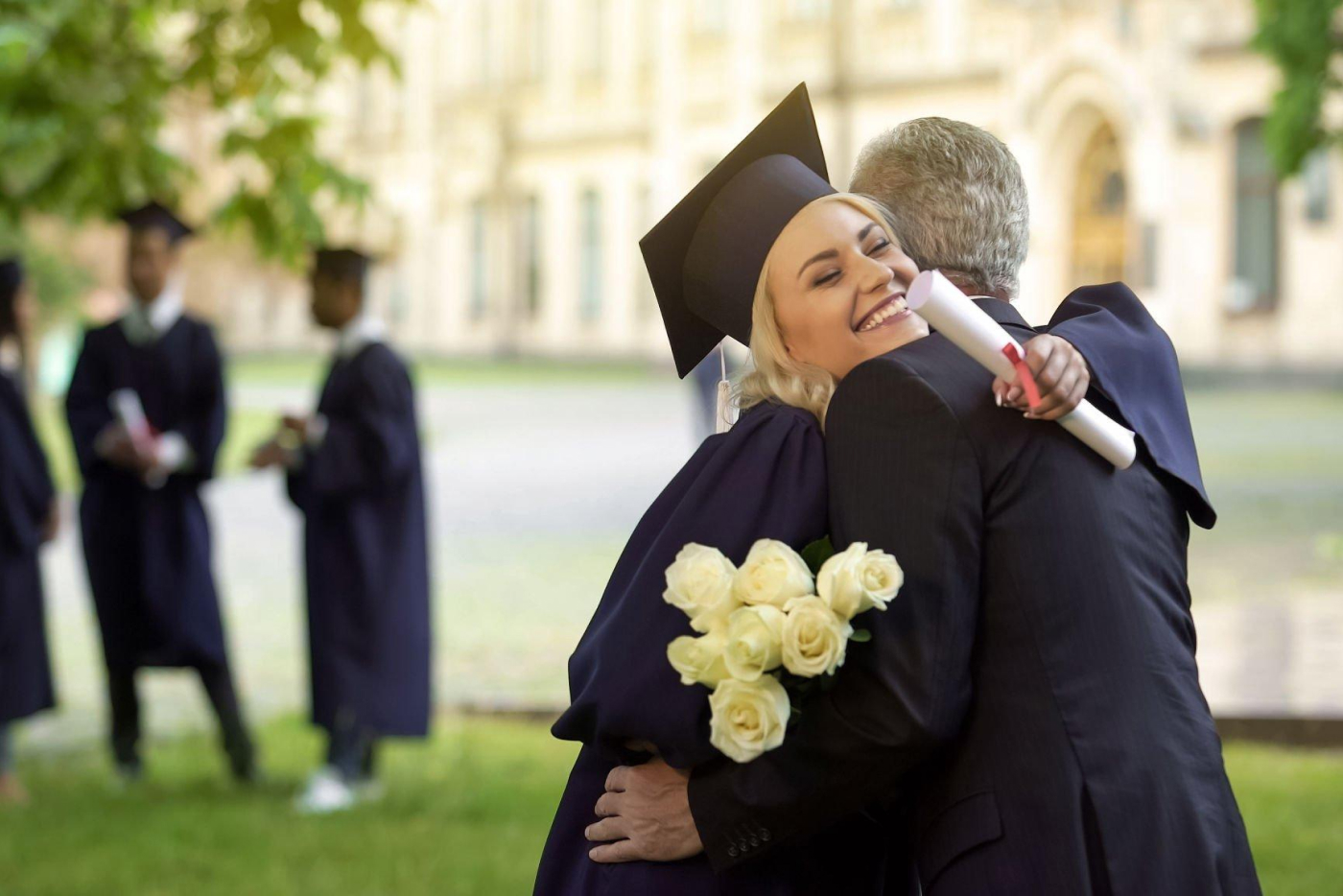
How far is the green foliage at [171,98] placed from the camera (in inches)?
244

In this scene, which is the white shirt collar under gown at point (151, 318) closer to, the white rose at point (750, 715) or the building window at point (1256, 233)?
the white rose at point (750, 715)

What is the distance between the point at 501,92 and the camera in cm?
4231

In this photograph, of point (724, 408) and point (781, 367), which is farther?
point (724, 408)

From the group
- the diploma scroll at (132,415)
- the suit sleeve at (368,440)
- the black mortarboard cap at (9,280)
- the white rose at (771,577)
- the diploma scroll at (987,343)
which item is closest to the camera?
the diploma scroll at (987,343)

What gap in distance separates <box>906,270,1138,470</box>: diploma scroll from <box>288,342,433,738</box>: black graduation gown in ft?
16.4

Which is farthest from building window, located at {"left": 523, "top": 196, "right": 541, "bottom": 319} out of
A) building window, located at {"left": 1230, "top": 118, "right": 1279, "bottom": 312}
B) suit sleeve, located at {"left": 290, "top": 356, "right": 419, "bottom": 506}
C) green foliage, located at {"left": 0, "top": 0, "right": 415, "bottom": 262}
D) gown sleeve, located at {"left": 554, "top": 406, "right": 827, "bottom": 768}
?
gown sleeve, located at {"left": 554, "top": 406, "right": 827, "bottom": 768}

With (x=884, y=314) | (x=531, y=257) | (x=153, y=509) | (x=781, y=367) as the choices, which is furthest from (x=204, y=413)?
(x=531, y=257)

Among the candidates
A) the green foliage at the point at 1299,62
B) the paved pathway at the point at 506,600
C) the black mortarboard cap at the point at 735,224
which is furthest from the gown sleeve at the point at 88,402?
the green foliage at the point at 1299,62

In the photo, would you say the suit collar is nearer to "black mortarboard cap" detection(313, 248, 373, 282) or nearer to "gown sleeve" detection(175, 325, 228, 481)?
"black mortarboard cap" detection(313, 248, 373, 282)

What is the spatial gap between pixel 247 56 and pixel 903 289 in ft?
15.3

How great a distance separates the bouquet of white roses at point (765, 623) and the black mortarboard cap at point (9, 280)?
20.1 feet

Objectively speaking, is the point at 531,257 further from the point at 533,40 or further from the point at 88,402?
the point at 88,402

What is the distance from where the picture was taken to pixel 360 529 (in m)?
7.04

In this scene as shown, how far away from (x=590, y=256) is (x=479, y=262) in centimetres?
416
